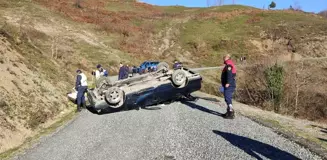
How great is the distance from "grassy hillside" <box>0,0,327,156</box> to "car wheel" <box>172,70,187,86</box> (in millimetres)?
5772

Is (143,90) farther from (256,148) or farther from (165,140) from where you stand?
(256,148)

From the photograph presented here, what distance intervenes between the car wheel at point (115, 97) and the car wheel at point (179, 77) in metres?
2.20

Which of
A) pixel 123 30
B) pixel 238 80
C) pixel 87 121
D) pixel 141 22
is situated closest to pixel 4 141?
pixel 87 121

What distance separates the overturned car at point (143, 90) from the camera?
14.6m

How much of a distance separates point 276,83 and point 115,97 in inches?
775

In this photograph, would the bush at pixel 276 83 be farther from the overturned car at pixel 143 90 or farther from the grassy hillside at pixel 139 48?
the overturned car at pixel 143 90

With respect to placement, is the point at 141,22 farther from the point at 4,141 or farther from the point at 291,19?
the point at 4,141

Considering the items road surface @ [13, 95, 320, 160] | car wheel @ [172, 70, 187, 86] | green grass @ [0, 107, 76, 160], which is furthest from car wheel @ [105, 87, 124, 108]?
green grass @ [0, 107, 76, 160]

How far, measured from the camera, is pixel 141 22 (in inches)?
2985

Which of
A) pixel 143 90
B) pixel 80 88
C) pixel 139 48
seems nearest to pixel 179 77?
pixel 143 90

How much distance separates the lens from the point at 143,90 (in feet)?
48.7

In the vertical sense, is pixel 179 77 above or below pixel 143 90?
above

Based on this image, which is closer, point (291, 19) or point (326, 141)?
point (326, 141)

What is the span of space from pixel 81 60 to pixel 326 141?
3479cm
